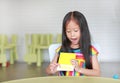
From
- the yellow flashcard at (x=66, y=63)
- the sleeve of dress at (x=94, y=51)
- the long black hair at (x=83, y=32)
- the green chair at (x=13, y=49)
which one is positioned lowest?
the green chair at (x=13, y=49)

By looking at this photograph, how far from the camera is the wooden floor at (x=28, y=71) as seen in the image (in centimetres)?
493

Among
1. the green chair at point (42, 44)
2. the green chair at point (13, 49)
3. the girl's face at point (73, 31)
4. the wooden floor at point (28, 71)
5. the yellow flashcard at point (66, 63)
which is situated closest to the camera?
the yellow flashcard at point (66, 63)

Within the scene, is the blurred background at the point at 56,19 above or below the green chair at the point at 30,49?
above

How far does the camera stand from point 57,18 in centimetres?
669

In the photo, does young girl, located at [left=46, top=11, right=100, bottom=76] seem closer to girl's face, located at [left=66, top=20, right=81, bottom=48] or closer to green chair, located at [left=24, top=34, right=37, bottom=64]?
girl's face, located at [left=66, top=20, right=81, bottom=48]

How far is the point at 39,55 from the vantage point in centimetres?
630

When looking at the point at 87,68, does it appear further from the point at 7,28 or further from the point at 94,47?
the point at 7,28

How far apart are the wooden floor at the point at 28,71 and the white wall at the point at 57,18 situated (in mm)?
586

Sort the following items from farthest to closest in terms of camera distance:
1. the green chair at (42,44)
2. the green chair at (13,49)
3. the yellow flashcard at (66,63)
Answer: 1. the green chair at (13,49)
2. the green chair at (42,44)
3. the yellow flashcard at (66,63)

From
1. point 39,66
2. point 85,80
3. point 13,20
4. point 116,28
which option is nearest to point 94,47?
point 85,80

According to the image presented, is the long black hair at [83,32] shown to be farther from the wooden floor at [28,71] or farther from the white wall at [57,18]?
the white wall at [57,18]

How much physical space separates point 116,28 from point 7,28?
2840 millimetres

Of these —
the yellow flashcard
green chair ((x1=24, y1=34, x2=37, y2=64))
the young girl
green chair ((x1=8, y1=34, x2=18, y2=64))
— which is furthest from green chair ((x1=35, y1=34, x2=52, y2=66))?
the yellow flashcard

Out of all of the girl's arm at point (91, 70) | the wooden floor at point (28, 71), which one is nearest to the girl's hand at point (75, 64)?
the girl's arm at point (91, 70)
